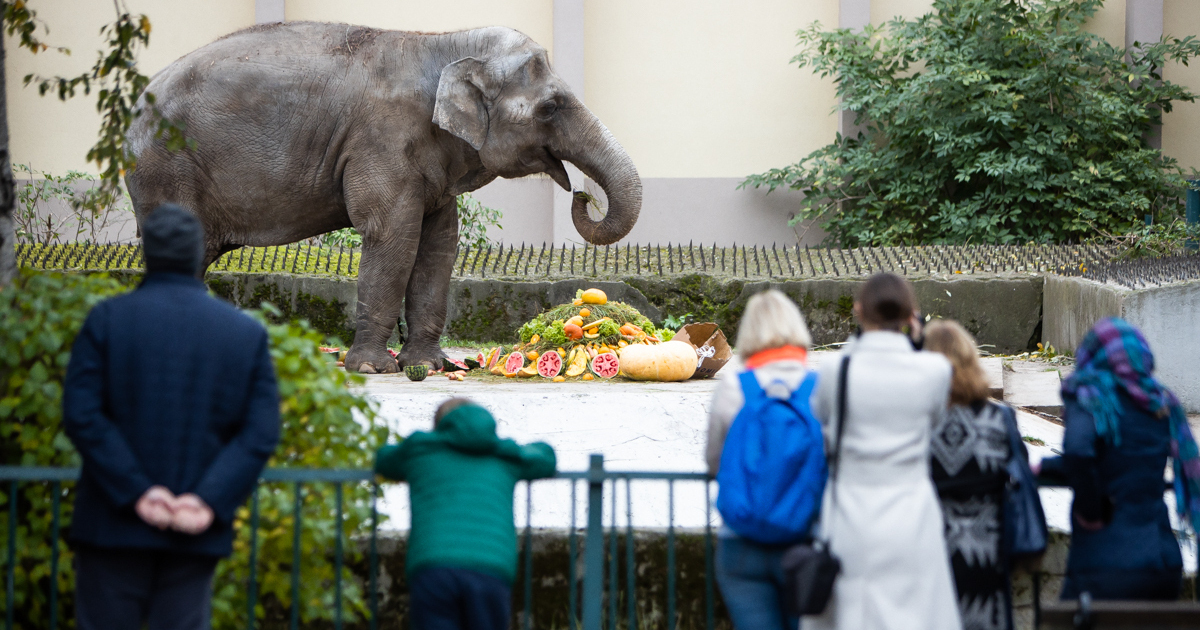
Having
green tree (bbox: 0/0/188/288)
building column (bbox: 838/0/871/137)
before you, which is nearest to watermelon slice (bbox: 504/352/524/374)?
green tree (bbox: 0/0/188/288)

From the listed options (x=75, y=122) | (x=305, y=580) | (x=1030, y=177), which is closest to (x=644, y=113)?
(x=1030, y=177)

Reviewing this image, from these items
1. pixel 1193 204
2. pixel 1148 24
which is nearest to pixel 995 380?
pixel 1193 204

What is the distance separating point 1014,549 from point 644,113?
1466 centimetres

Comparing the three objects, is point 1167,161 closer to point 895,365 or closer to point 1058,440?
point 1058,440

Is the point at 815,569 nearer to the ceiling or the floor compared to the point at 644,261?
nearer to the floor

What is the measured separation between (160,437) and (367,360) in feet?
16.1

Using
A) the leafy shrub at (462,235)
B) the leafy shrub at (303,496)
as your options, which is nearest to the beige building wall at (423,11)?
the leafy shrub at (462,235)

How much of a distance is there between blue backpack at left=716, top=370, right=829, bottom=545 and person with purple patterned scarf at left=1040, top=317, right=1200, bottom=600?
0.79 metres

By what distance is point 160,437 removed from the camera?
2.77 meters

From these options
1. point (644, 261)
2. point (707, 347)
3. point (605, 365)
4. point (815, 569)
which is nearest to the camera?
point (815, 569)

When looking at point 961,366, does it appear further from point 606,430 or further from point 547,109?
point 547,109

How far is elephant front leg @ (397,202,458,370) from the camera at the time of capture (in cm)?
804

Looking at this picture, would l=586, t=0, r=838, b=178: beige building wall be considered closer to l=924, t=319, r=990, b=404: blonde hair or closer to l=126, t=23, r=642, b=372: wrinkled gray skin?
l=126, t=23, r=642, b=372: wrinkled gray skin

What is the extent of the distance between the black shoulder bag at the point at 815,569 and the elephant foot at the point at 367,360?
507 centimetres
